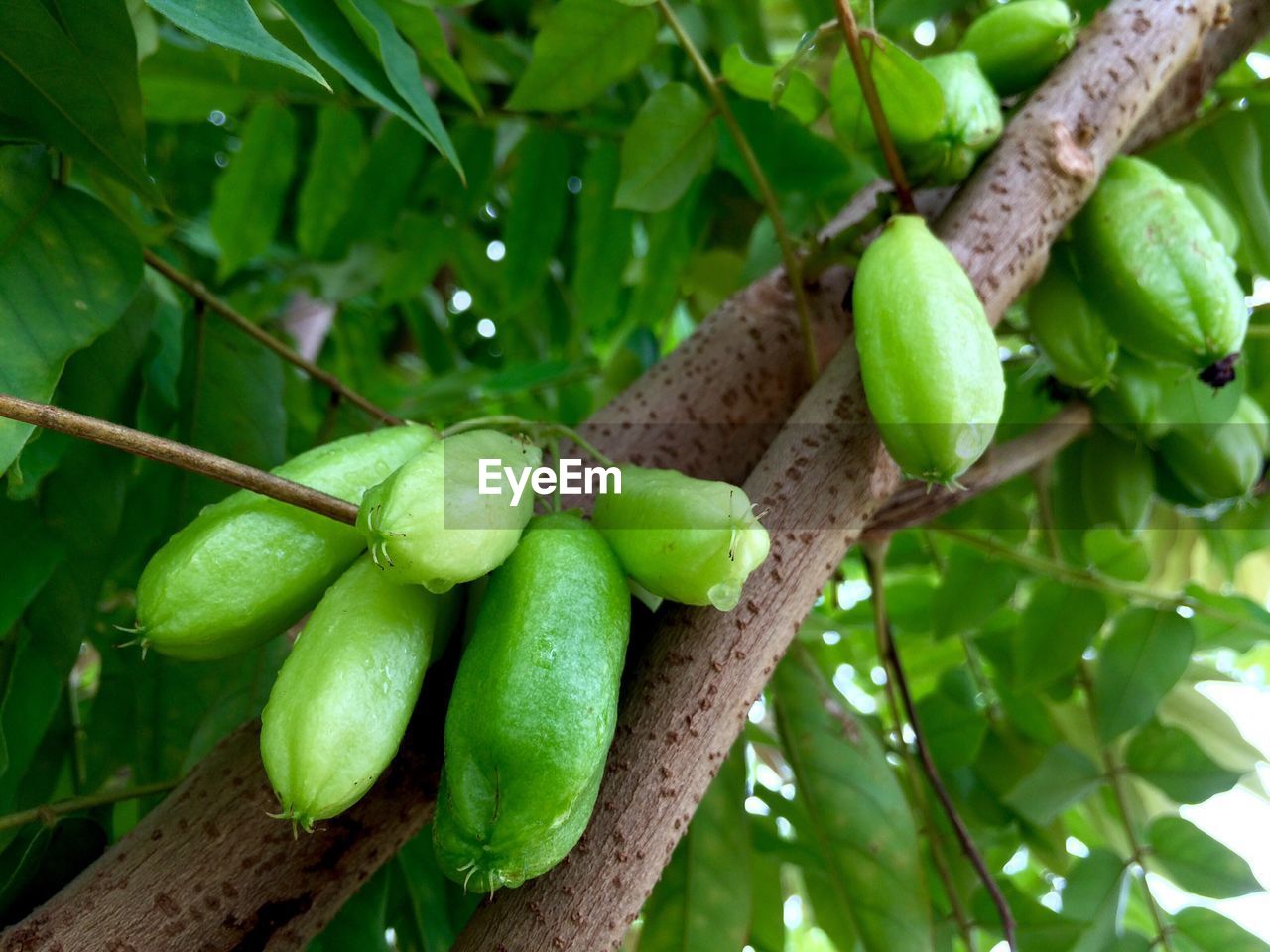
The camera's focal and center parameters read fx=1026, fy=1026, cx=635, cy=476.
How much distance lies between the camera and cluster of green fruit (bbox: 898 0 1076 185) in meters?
1.20

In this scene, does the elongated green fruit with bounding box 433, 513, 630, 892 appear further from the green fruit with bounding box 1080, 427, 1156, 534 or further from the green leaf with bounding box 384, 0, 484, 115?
the green fruit with bounding box 1080, 427, 1156, 534

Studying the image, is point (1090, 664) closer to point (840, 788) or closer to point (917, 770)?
point (917, 770)

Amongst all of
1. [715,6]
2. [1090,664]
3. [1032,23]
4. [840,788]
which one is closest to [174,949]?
[840,788]

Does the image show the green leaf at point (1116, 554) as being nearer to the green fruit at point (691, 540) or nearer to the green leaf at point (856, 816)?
the green leaf at point (856, 816)

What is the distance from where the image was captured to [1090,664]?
1806 mm

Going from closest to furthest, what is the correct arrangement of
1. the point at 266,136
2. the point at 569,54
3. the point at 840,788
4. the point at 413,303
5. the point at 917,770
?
the point at 840,788 < the point at 569,54 < the point at 917,770 < the point at 266,136 < the point at 413,303

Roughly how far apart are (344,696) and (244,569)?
0.51 ft

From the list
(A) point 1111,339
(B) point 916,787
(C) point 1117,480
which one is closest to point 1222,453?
(C) point 1117,480

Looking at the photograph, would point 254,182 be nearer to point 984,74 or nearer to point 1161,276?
point 984,74

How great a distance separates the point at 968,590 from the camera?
171cm

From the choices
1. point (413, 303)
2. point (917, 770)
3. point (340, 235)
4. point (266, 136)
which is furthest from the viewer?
point (413, 303)

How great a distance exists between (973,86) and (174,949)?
1.21 meters

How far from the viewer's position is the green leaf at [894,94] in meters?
1.12

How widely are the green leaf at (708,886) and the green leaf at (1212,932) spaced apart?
727mm
